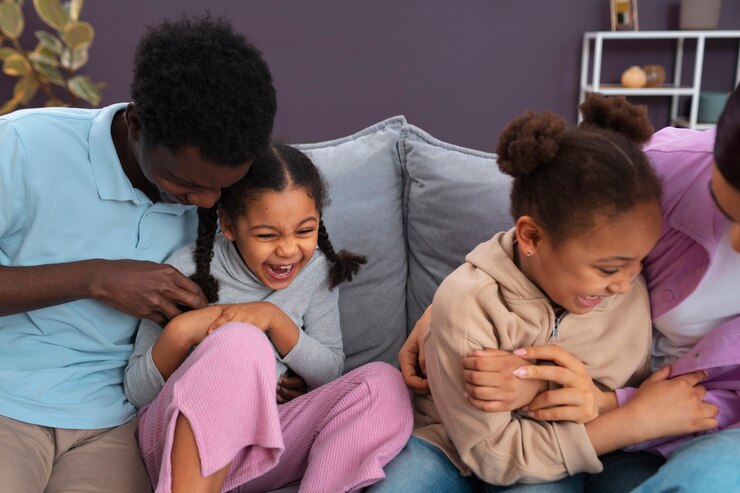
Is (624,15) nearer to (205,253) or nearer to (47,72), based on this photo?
(47,72)

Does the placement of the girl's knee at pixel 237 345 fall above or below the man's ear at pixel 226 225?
below

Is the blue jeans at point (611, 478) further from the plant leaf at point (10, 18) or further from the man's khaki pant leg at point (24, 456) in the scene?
the plant leaf at point (10, 18)

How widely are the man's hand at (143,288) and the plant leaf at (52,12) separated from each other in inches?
99.2

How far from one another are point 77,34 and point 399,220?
2.37m

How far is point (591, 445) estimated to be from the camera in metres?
1.12

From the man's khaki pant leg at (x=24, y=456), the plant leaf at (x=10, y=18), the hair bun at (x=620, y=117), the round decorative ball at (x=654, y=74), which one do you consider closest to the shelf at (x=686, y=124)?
the round decorative ball at (x=654, y=74)

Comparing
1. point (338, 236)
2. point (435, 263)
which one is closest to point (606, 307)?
point (435, 263)

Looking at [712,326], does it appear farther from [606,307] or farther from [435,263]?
[435,263]

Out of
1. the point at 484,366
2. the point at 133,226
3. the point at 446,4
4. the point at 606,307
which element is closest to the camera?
the point at 484,366

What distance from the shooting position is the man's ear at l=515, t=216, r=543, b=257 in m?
1.13

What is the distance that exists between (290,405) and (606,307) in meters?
0.62

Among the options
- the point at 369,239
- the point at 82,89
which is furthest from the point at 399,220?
the point at 82,89

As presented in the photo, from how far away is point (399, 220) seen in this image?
1.72m

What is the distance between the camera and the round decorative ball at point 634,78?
381 cm
